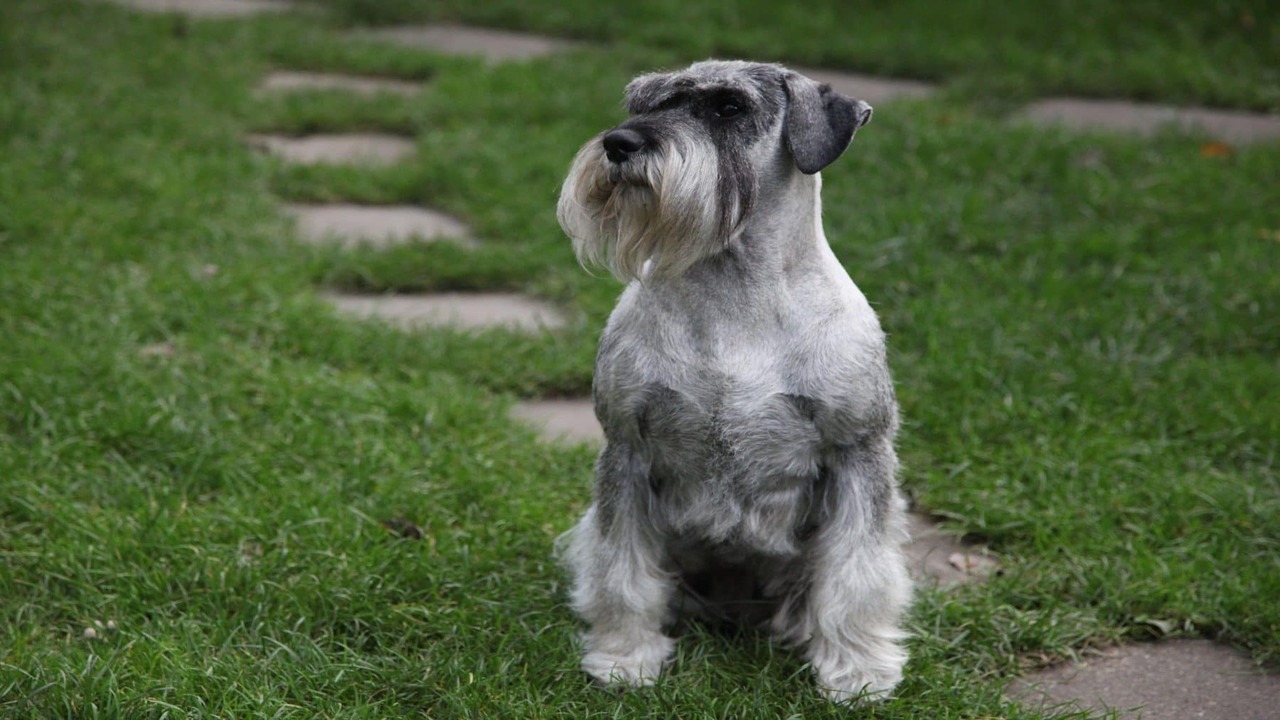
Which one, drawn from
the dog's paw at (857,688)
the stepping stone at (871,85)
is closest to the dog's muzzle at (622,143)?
the dog's paw at (857,688)

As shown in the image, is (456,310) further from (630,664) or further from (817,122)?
(817,122)

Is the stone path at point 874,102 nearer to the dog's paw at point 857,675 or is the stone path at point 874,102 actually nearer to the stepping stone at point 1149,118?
the stepping stone at point 1149,118

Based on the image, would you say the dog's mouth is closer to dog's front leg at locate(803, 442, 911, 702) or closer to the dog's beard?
the dog's beard

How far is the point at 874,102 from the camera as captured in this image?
7352mm

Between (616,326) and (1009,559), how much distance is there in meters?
1.47

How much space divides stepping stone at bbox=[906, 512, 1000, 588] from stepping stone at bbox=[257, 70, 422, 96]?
454 cm

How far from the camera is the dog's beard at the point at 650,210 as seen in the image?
2.95 metres

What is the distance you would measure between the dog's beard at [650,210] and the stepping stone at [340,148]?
3716 mm

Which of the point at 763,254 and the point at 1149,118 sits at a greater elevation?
the point at 763,254

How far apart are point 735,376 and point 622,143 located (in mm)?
590

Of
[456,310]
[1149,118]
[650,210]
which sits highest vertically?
[650,210]

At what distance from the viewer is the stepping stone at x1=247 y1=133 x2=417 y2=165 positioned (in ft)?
22.0

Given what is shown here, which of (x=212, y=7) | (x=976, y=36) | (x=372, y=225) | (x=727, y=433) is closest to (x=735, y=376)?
(x=727, y=433)

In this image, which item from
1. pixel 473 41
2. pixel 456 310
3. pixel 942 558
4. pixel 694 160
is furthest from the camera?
pixel 473 41
